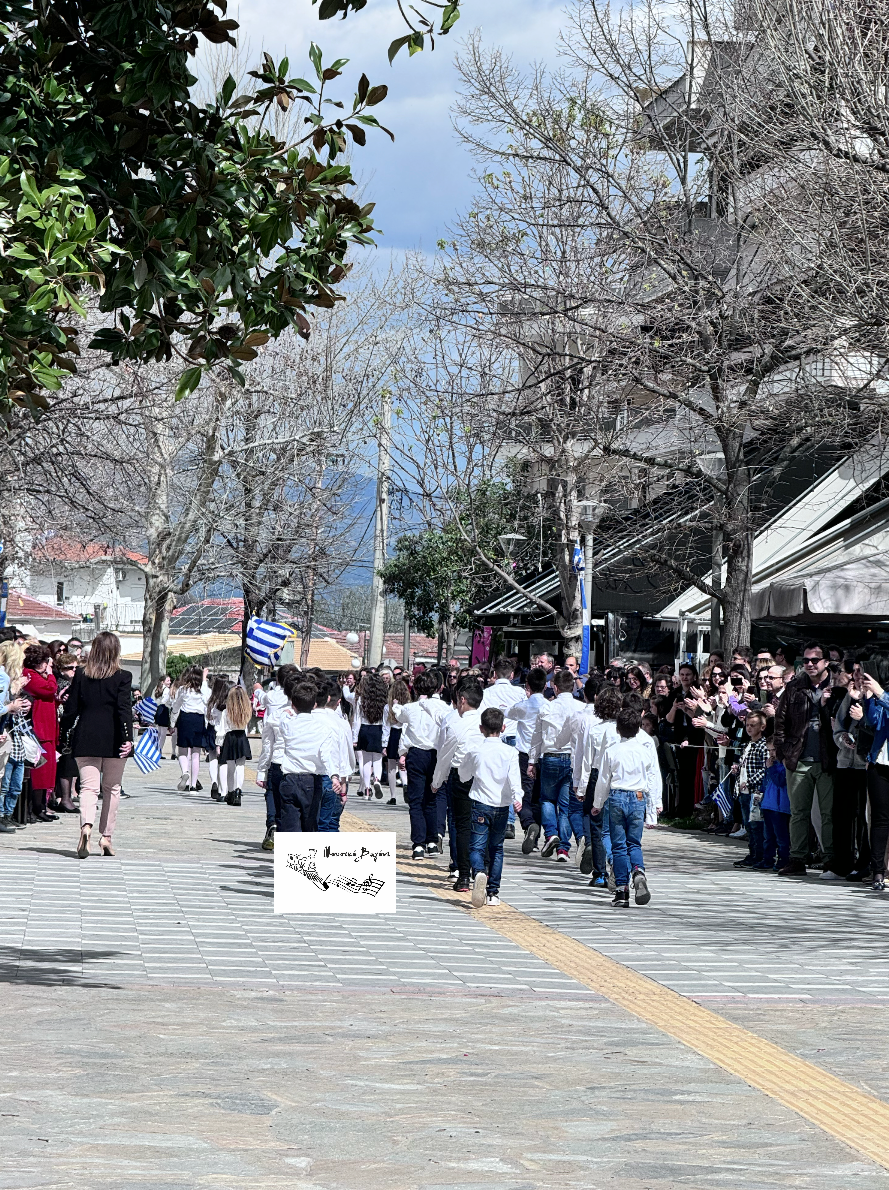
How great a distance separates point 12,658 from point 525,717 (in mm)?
5171

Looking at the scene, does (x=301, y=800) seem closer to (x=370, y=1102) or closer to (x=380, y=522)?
(x=370, y=1102)

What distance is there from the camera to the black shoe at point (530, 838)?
53.7 feet

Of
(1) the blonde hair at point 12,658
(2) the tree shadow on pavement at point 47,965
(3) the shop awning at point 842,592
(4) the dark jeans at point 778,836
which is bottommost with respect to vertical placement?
(2) the tree shadow on pavement at point 47,965

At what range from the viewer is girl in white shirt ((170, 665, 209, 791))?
889 inches

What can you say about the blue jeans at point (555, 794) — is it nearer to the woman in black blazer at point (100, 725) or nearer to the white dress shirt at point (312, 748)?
the white dress shirt at point (312, 748)

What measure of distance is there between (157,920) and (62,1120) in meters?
Result: 5.31

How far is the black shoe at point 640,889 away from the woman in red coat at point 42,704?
7101 millimetres

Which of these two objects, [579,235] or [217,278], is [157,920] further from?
[579,235]

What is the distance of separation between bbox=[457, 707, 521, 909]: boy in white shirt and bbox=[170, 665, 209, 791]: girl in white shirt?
1033 centimetres

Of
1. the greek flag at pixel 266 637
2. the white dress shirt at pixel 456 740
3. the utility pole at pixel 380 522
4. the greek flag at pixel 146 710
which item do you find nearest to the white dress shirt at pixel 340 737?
the white dress shirt at pixel 456 740

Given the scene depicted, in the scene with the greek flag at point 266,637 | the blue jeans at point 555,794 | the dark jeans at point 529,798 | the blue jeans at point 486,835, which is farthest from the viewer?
the greek flag at point 266,637

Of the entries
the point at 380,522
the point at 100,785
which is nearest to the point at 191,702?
the point at 100,785

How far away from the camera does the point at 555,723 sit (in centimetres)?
1600

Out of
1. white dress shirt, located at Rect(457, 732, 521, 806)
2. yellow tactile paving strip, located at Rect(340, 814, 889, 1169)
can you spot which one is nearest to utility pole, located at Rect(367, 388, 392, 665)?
white dress shirt, located at Rect(457, 732, 521, 806)
